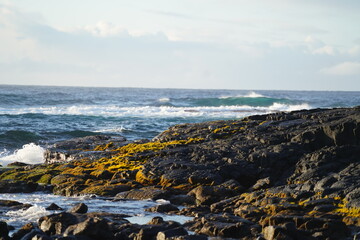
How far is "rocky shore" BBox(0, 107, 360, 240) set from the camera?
7.95 meters

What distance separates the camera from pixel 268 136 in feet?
43.0

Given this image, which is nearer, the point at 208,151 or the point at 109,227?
the point at 109,227

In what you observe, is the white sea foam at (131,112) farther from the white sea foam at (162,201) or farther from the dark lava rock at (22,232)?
the dark lava rock at (22,232)

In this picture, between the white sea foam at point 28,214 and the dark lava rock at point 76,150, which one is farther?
the dark lava rock at point 76,150

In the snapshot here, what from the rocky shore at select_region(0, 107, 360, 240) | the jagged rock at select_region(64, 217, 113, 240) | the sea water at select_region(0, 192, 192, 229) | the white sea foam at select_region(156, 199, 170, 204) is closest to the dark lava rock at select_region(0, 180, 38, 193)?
the rocky shore at select_region(0, 107, 360, 240)

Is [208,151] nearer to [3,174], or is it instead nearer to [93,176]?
[93,176]

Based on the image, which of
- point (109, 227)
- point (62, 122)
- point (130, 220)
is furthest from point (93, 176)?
point (62, 122)

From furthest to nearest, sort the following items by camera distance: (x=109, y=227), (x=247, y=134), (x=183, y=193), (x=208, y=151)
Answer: (x=247, y=134)
(x=208, y=151)
(x=183, y=193)
(x=109, y=227)

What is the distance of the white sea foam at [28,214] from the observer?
925cm

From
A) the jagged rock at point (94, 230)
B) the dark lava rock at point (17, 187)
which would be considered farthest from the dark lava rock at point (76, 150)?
the jagged rock at point (94, 230)

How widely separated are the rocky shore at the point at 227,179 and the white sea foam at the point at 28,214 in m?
0.99

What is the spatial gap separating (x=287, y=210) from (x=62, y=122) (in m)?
28.4

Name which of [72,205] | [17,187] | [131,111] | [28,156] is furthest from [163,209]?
[131,111]

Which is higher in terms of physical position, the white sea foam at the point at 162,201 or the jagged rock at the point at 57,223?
the jagged rock at the point at 57,223
